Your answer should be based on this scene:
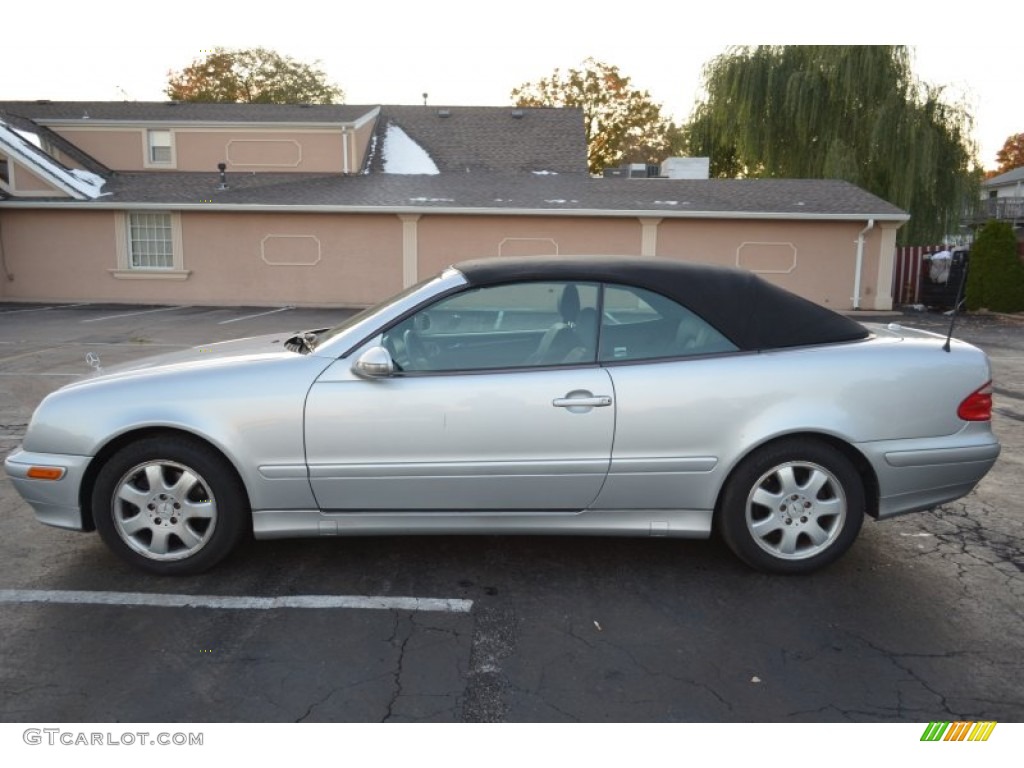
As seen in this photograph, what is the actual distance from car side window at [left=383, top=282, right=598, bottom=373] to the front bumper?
1.61 metres

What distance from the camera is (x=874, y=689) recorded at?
121 inches

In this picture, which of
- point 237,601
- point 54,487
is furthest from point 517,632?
point 54,487

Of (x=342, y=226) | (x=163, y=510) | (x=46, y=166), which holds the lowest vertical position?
(x=163, y=510)

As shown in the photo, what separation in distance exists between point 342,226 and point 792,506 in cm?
1818

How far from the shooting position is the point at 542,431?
3.85 meters

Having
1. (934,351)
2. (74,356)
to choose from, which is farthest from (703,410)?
(74,356)

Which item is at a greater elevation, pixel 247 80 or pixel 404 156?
pixel 247 80

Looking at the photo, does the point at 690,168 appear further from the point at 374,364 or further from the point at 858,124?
the point at 374,364

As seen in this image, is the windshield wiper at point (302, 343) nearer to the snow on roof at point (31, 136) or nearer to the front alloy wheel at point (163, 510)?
the front alloy wheel at point (163, 510)

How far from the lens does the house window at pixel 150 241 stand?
69.0ft

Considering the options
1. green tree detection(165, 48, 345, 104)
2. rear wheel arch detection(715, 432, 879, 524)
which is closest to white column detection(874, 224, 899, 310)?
rear wheel arch detection(715, 432, 879, 524)

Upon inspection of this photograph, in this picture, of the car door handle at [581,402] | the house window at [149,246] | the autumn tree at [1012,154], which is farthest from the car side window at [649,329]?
the autumn tree at [1012,154]

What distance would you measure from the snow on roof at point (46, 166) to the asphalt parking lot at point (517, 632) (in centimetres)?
1861

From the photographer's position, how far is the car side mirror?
3.81 metres
